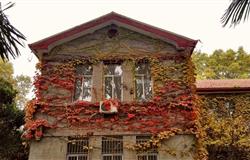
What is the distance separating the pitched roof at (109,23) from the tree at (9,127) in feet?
15.0

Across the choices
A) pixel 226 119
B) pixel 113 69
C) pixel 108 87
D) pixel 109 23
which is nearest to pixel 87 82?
pixel 108 87

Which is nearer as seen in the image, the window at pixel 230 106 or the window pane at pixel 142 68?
the window pane at pixel 142 68

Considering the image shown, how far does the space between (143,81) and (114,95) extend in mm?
1450

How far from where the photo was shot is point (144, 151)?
12016mm

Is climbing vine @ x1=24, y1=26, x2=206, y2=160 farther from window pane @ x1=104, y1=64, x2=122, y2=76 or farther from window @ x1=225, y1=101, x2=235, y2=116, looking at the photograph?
window @ x1=225, y1=101, x2=235, y2=116

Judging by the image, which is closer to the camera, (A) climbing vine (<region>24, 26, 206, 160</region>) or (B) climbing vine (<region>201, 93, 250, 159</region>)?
(A) climbing vine (<region>24, 26, 206, 160</region>)

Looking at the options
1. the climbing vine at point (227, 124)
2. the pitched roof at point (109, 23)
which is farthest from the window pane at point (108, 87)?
the climbing vine at point (227, 124)

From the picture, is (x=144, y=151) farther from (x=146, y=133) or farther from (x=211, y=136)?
(x=211, y=136)

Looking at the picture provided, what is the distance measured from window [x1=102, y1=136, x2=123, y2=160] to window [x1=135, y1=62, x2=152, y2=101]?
211 cm

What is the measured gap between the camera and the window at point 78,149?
12.1 meters

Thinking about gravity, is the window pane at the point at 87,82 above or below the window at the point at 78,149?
above

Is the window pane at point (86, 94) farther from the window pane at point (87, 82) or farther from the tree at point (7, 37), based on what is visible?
the tree at point (7, 37)

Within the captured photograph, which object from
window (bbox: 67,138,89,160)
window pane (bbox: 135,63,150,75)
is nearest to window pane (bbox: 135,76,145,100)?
window pane (bbox: 135,63,150,75)

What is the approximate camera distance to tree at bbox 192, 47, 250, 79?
3494cm
